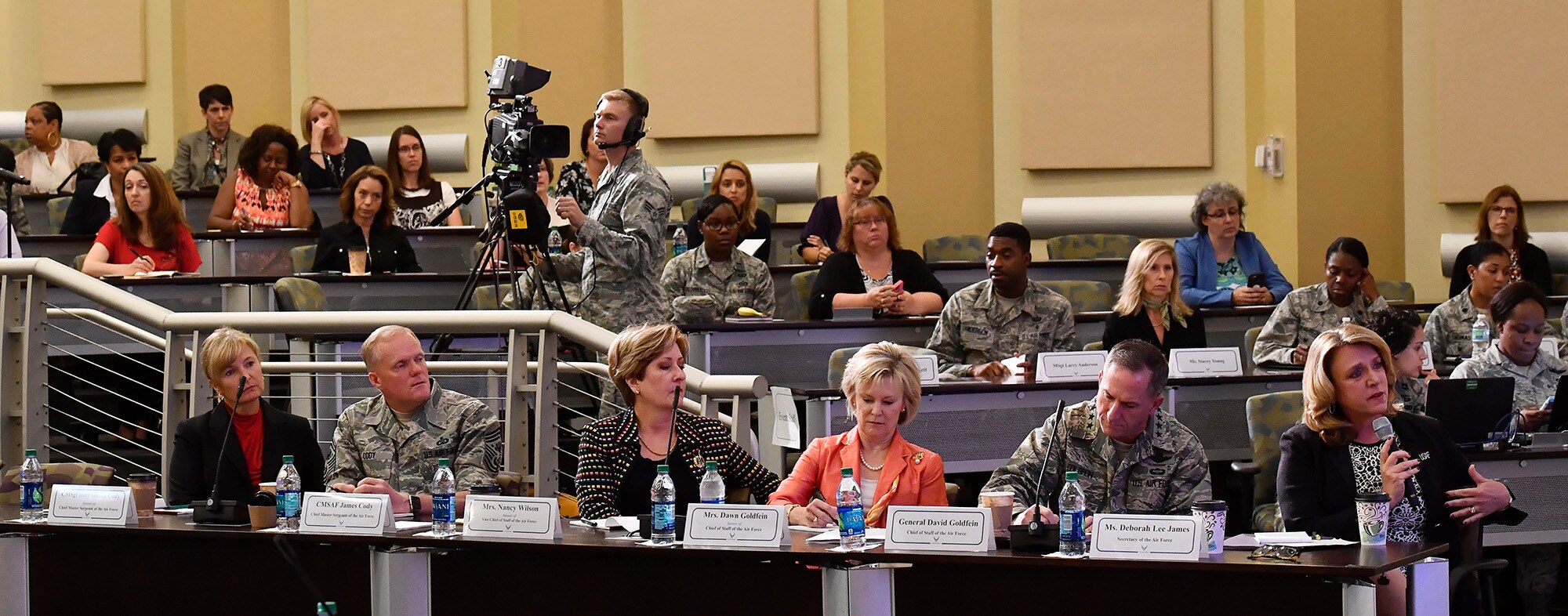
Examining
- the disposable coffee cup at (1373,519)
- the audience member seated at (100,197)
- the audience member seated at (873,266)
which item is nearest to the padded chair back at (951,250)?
the audience member seated at (873,266)

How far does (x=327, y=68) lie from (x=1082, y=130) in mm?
4684

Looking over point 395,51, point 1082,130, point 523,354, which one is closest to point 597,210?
point 523,354

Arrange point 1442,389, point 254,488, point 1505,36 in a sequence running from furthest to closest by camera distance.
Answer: point 1505,36
point 1442,389
point 254,488

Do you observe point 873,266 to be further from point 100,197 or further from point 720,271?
point 100,197

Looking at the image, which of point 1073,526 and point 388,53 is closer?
point 1073,526

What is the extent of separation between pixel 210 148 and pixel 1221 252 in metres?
5.86

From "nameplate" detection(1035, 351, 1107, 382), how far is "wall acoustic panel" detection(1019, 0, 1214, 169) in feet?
14.9

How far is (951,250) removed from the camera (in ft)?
29.5

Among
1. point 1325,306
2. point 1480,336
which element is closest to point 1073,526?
point 1325,306

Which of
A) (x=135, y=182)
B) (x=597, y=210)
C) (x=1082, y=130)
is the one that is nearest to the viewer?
(x=597, y=210)

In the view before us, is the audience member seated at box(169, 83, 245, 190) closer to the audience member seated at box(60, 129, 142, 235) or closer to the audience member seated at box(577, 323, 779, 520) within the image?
the audience member seated at box(60, 129, 142, 235)

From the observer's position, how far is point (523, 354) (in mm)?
4277

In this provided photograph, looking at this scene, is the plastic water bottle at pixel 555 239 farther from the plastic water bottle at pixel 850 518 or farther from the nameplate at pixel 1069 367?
the plastic water bottle at pixel 850 518

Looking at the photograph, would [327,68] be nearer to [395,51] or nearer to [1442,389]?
[395,51]
